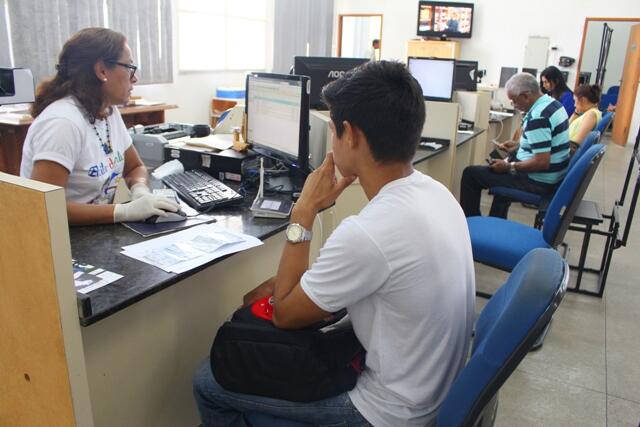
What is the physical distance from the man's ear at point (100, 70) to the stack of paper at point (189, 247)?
1.93ft

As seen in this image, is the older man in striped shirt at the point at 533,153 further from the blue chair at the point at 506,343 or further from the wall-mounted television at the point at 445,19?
the wall-mounted television at the point at 445,19

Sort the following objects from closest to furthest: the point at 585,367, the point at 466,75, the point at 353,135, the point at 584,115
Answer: the point at 353,135 < the point at 585,367 < the point at 584,115 < the point at 466,75

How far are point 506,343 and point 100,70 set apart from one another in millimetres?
1472

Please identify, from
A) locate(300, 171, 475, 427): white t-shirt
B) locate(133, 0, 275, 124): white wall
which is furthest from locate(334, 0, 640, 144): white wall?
locate(300, 171, 475, 427): white t-shirt

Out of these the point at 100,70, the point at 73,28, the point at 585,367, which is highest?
the point at 73,28

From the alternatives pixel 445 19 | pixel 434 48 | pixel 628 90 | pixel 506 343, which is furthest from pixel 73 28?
pixel 628 90

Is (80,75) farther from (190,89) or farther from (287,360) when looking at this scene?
(190,89)

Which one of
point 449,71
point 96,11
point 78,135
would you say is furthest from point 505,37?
point 78,135

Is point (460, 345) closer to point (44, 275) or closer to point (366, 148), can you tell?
point (366, 148)

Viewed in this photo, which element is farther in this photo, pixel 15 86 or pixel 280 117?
pixel 15 86

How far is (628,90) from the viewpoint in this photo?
27.9 ft

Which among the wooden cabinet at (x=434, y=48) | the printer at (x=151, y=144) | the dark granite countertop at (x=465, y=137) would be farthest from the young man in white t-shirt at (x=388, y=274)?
the wooden cabinet at (x=434, y=48)

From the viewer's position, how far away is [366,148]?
1.08m

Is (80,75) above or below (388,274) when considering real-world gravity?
above
